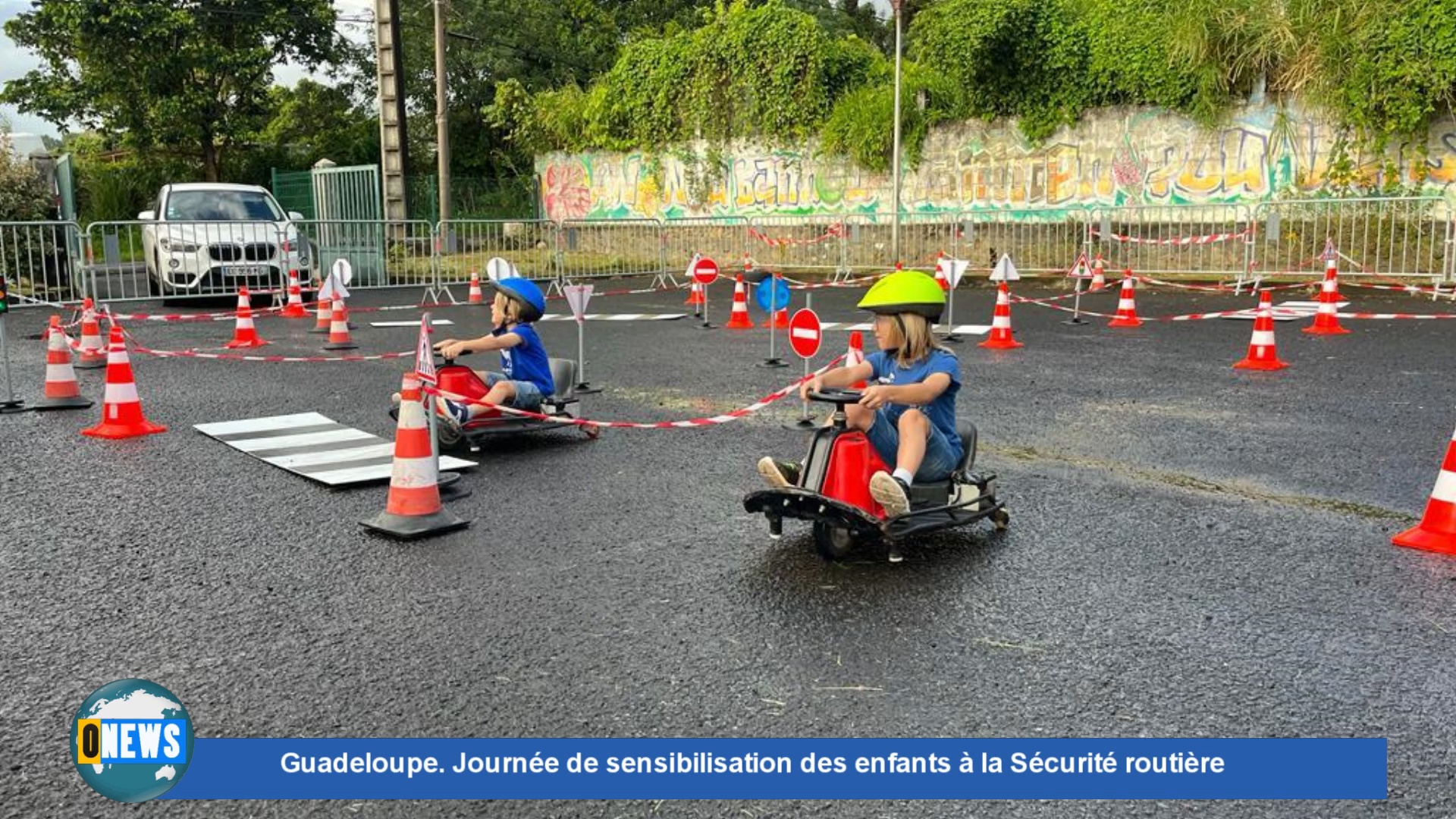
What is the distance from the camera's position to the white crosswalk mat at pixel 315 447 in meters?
6.70

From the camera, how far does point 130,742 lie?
10.4ft

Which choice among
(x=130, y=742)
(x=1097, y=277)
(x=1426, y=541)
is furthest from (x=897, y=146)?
(x=130, y=742)

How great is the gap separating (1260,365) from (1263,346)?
0.17 metres

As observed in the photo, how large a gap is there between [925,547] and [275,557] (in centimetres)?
289

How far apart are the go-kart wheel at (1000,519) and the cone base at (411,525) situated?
252cm

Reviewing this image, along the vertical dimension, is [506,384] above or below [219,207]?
below

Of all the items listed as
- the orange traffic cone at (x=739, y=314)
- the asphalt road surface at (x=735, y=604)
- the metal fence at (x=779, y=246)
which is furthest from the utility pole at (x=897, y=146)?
the asphalt road surface at (x=735, y=604)

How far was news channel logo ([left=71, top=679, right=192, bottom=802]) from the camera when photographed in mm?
3031

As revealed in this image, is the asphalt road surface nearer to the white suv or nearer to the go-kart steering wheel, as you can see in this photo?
the go-kart steering wheel

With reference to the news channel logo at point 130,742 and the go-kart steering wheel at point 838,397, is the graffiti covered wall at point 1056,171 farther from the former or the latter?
the news channel logo at point 130,742

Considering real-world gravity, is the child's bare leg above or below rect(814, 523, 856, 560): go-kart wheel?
above

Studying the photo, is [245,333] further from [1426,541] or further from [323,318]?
[1426,541]

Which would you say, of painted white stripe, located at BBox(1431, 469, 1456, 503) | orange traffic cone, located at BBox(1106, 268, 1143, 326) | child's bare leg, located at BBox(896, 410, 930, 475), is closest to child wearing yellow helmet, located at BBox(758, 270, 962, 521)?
child's bare leg, located at BBox(896, 410, 930, 475)

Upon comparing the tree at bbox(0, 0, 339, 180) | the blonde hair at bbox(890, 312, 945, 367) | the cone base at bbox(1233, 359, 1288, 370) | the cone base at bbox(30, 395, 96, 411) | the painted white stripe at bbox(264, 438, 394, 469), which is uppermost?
the tree at bbox(0, 0, 339, 180)
